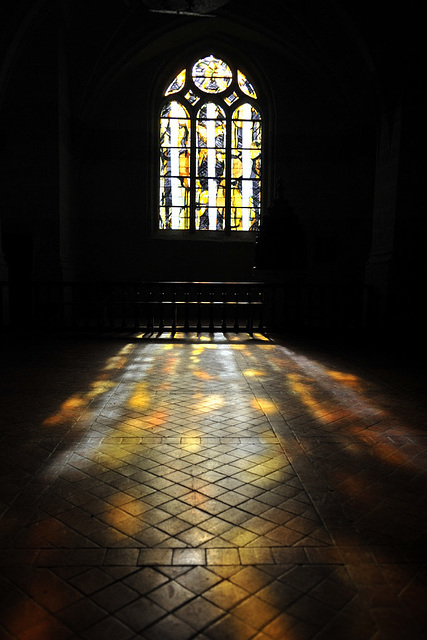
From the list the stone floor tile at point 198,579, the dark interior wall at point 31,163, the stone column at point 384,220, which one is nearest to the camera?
the stone floor tile at point 198,579

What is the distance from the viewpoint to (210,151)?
52.0 ft

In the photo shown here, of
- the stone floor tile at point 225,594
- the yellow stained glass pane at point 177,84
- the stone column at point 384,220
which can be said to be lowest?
the stone floor tile at point 225,594

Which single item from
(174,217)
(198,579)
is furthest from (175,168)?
(198,579)

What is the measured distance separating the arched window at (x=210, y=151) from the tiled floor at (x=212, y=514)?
37.5 feet

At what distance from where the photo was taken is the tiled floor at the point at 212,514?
179cm

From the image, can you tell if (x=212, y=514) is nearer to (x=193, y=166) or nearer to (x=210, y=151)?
(x=193, y=166)

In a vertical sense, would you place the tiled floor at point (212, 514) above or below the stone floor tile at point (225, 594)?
below

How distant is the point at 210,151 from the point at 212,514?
14.9 meters

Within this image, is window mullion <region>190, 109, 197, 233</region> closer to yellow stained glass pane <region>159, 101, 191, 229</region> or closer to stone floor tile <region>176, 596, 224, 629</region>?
yellow stained glass pane <region>159, 101, 191, 229</region>

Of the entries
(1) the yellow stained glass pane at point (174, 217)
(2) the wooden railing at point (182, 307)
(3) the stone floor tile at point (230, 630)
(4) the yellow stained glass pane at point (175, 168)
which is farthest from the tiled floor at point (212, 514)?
(4) the yellow stained glass pane at point (175, 168)

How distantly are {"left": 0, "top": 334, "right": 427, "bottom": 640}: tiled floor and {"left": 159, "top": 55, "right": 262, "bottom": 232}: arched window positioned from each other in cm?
1144

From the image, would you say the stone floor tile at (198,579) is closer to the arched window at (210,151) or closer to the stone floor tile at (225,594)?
the stone floor tile at (225,594)

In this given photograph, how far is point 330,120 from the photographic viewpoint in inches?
601

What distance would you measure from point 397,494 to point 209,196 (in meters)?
14.2
